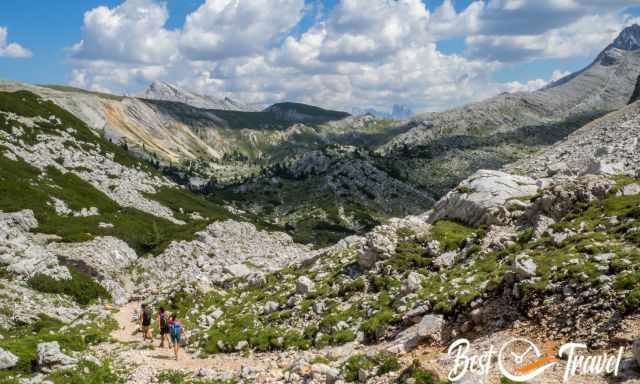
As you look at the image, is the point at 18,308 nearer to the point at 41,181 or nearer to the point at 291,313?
the point at 291,313

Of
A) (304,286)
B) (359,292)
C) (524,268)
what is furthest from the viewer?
(304,286)

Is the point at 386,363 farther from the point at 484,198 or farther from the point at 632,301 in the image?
the point at 484,198

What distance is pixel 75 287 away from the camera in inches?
1913

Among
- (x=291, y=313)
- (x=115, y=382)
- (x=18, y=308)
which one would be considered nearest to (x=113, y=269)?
(x=18, y=308)

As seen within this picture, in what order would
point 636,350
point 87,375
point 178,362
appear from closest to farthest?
point 636,350 → point 87,375 → point 178,362

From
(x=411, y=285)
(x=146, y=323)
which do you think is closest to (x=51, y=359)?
(x=146, y=323)

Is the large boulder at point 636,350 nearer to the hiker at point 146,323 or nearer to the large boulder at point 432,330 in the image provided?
the large boulder at point 432,330

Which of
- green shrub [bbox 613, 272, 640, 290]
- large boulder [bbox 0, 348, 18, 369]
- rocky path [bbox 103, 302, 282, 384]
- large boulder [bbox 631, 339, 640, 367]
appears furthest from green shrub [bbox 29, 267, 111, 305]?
large boulder [bbox 631, 339, 640, 367]

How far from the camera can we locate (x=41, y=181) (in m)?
77.6

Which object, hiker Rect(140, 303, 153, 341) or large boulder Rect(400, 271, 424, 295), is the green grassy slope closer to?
hiker Rect(140, 303, 153, 341)

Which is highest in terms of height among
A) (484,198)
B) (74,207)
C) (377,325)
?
(74,207)

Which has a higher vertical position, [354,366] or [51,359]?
[51,359]

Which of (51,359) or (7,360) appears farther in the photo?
(51,359)

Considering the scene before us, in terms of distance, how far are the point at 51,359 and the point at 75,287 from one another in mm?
31104
